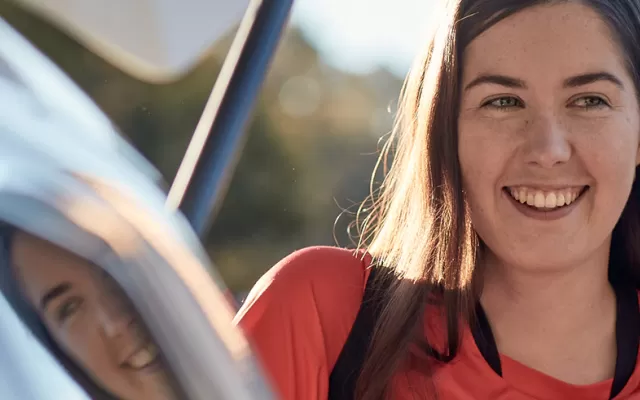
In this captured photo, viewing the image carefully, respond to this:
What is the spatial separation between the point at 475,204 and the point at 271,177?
1833cm

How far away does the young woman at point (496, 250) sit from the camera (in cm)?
135

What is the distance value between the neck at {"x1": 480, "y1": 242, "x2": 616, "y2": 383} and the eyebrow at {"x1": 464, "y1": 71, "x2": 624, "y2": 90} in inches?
11.7

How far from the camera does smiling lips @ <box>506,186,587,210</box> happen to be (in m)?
1.38

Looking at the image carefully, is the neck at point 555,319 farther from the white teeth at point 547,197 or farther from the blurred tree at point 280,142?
the blurred tree at point 280,142

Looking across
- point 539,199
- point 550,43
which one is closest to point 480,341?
point 539,199

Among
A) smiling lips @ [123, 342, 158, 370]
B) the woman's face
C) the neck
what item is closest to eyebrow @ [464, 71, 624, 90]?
the woman's face

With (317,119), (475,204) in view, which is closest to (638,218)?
(475,204)

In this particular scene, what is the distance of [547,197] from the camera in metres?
1.38

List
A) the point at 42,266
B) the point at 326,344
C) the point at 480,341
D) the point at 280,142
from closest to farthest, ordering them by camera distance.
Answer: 1. the point at 42,266
2. the point at 326,344
3. the point at 480,341
4. the point at 280,142

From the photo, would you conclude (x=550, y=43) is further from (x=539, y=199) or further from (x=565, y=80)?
(x=539, y=199)

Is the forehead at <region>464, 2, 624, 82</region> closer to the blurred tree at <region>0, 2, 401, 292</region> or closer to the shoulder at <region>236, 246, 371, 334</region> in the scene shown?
the shoulder at <region>236, 246, 371, 334</region>

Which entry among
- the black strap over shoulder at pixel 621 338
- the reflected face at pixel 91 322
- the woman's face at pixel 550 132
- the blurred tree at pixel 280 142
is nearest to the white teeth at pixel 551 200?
the woman's face at pixel 550 132

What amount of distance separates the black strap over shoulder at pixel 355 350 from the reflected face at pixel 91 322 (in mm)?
999

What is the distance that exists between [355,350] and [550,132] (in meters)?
0.44
